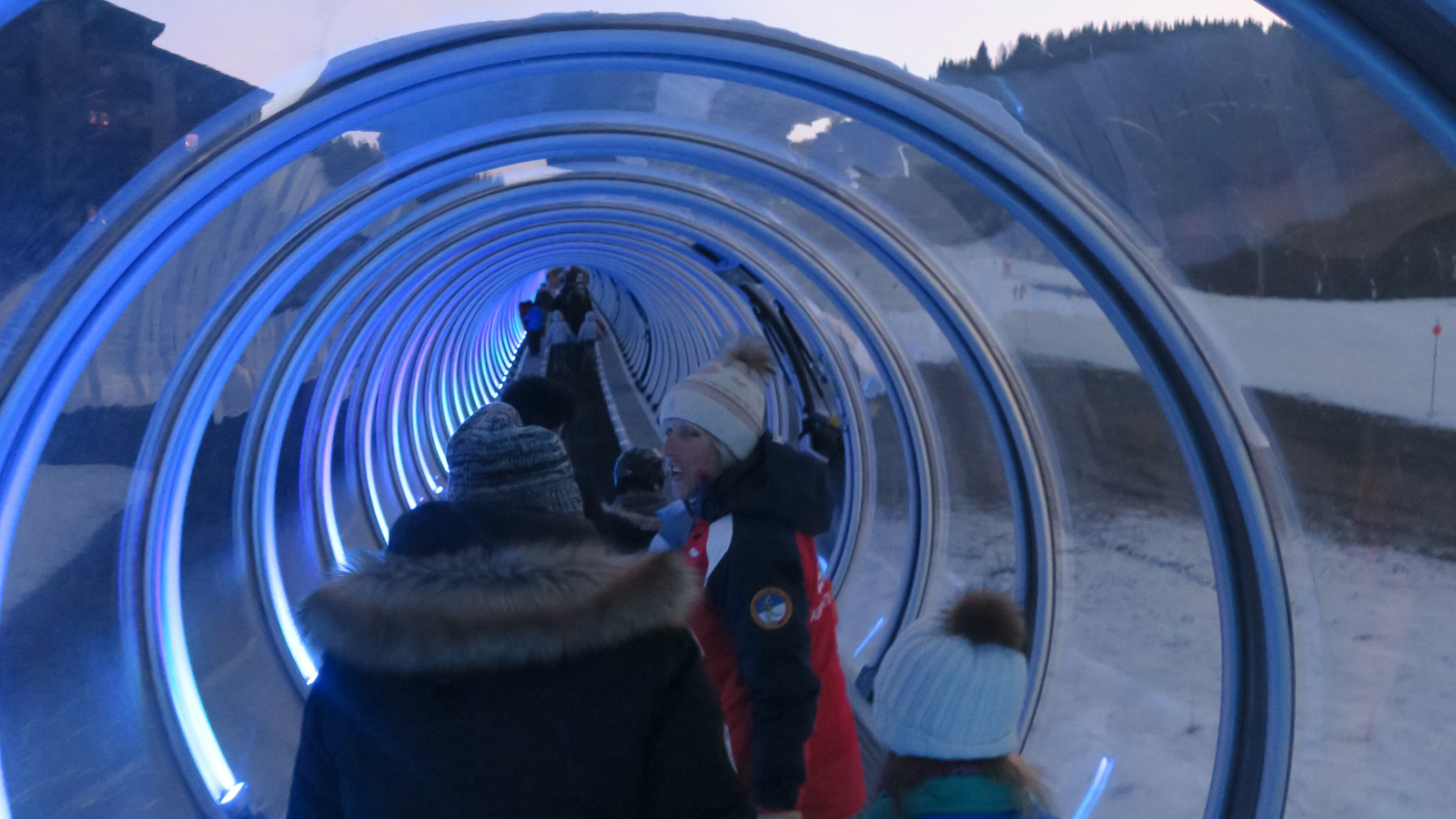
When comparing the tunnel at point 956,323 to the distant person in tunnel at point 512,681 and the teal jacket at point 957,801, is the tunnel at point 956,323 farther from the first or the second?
the teal jacket at point 957,801

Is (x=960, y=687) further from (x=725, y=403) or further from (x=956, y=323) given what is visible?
(x=956, y=323)

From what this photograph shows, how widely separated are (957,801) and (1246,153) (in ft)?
6.06

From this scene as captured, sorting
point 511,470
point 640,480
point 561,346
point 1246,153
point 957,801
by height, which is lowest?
point 957,801

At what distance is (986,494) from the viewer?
231 inches

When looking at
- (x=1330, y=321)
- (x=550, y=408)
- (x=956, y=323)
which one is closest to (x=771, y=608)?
(x=1330, y=321)

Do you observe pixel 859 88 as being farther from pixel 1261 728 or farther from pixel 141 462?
pixel 141 462

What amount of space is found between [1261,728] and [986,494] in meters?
2.79

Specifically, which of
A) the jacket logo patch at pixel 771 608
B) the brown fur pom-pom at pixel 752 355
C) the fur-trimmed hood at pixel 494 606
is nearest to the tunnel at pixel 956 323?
the fur-trimmed hood at pixel 494 606

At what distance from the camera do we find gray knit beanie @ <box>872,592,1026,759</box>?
2229 mm

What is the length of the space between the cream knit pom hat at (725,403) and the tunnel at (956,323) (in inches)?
43.9

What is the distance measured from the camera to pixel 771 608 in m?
2.75

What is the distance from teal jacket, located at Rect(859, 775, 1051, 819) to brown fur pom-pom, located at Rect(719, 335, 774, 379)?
160 cm

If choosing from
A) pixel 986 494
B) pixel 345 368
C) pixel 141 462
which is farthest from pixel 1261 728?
pixel 345 368

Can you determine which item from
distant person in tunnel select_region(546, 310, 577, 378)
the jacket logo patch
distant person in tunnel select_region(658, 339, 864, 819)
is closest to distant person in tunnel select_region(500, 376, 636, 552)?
distant person in tunnel select_region(658, 339, 864, 819)
